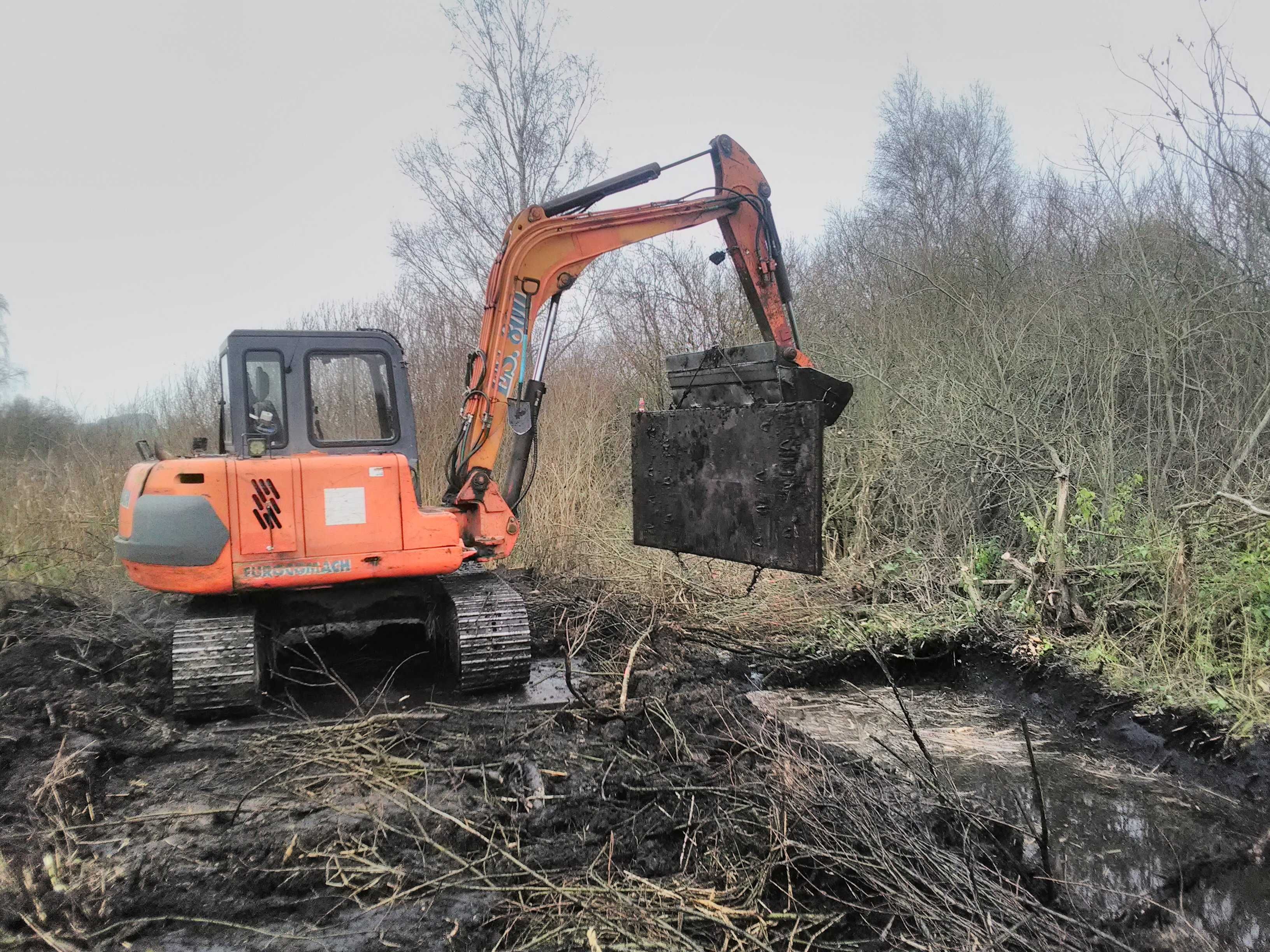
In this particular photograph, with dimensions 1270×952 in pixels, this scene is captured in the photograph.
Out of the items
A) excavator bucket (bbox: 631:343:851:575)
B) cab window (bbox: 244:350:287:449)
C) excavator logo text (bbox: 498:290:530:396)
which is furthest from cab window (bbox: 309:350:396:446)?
excavator bucket (bbox: 631:343:851:575)

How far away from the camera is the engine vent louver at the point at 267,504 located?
462 cm

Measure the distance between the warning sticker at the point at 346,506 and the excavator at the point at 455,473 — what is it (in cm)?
1

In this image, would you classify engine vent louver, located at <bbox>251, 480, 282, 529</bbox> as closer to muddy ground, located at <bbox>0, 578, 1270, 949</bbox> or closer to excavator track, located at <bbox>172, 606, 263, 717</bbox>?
excavator track, located at <bbox>172, 606, 263, 717</bbox>

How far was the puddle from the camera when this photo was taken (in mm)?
3156

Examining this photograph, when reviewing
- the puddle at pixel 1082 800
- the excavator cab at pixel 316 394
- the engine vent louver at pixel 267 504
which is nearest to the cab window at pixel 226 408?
the excavator cab at pixel 316 394

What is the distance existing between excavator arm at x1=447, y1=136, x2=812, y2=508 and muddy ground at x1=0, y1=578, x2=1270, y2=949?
1.51 m

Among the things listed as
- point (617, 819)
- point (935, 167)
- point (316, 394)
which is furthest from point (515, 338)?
point (935, 167)

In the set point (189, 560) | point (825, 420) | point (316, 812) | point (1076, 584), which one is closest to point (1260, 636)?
point (1076, 584)

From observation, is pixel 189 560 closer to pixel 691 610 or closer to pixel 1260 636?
pixel 691 610

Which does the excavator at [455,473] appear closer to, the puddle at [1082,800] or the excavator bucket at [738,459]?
the excavator bucket at [738,459]

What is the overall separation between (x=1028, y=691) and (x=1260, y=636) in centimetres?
128

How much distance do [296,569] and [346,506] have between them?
0.45 metres

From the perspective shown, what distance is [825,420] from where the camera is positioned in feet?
13.5

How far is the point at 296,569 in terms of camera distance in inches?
186
